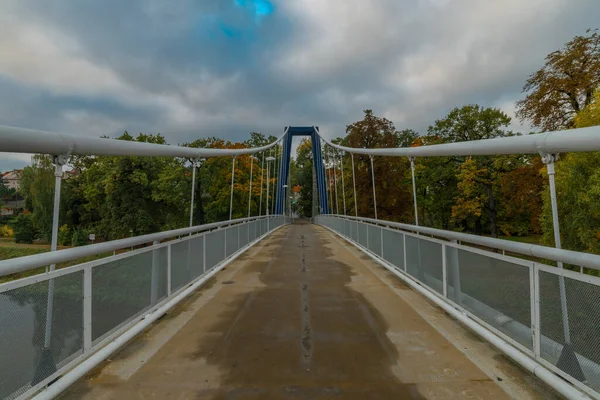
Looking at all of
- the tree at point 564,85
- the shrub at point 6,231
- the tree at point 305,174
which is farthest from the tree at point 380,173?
the shrub at point 6,231

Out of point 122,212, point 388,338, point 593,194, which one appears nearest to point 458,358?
point 388,338

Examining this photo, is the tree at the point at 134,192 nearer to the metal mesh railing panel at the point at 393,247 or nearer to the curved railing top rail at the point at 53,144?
the metal mesh railing panel at the point at 393,247

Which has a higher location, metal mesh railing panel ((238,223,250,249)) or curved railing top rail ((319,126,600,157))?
curved railing top rail ((319,126,600,157))

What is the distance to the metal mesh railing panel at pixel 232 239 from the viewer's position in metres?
8.66

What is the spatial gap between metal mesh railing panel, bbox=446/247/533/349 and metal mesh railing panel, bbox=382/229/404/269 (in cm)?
241

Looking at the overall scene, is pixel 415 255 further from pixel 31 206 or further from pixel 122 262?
pixel 31 206

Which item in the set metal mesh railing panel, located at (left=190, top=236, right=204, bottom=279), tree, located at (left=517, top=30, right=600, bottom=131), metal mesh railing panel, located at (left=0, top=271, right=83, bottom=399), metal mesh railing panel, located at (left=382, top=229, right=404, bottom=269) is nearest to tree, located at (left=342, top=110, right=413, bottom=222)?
tree, located at (left=517, top=30, right=600, bottom=131)

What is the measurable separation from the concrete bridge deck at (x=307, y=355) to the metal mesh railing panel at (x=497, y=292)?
258mm

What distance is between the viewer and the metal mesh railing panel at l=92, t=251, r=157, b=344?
3.00 meters

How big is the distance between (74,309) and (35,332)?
419 mm

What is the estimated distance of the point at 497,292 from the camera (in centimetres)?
320

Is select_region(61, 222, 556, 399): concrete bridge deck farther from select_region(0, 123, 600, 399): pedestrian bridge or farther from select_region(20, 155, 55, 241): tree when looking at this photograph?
select_region(20, 155, 55, 241): tree

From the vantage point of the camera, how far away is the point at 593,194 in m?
11.2

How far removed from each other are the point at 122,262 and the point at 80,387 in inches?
42.7
